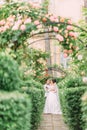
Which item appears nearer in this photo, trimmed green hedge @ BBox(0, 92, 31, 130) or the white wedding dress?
trimmed green hedge @ BBox(0, 92, 31, 130)

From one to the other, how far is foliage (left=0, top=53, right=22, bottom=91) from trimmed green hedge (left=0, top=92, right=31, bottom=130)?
0.74 feet

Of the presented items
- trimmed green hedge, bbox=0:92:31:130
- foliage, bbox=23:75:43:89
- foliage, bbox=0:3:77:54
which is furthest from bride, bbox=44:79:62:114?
trimmed green hedge, bbox=0:92:31:130

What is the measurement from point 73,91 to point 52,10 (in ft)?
51.5

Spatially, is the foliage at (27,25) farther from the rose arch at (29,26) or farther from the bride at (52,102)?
the bride at (52,102)

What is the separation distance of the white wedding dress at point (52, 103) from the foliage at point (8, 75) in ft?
45.7

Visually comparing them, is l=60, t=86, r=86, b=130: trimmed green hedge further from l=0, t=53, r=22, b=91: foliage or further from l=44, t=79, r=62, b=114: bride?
l=44, t=79, r=62, b=114: bride

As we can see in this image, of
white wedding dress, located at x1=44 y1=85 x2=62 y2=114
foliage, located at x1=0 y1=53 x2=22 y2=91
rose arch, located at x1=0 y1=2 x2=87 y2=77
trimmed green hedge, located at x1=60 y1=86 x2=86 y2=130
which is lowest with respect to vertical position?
white wedding dress, located at x1=44 y1=85 x2=62 y2=114

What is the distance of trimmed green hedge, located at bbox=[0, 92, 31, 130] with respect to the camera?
17.9 feet

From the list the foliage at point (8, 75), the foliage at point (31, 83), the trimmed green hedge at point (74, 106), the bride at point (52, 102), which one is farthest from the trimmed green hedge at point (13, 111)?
the bride at point (52, 102)

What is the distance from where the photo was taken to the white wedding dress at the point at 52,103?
1997 centimetres

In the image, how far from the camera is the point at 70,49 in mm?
13570

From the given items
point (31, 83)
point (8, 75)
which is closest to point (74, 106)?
point (31, 83)

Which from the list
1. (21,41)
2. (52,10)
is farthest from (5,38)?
(52,10)

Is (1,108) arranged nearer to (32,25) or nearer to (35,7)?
(32,25)
